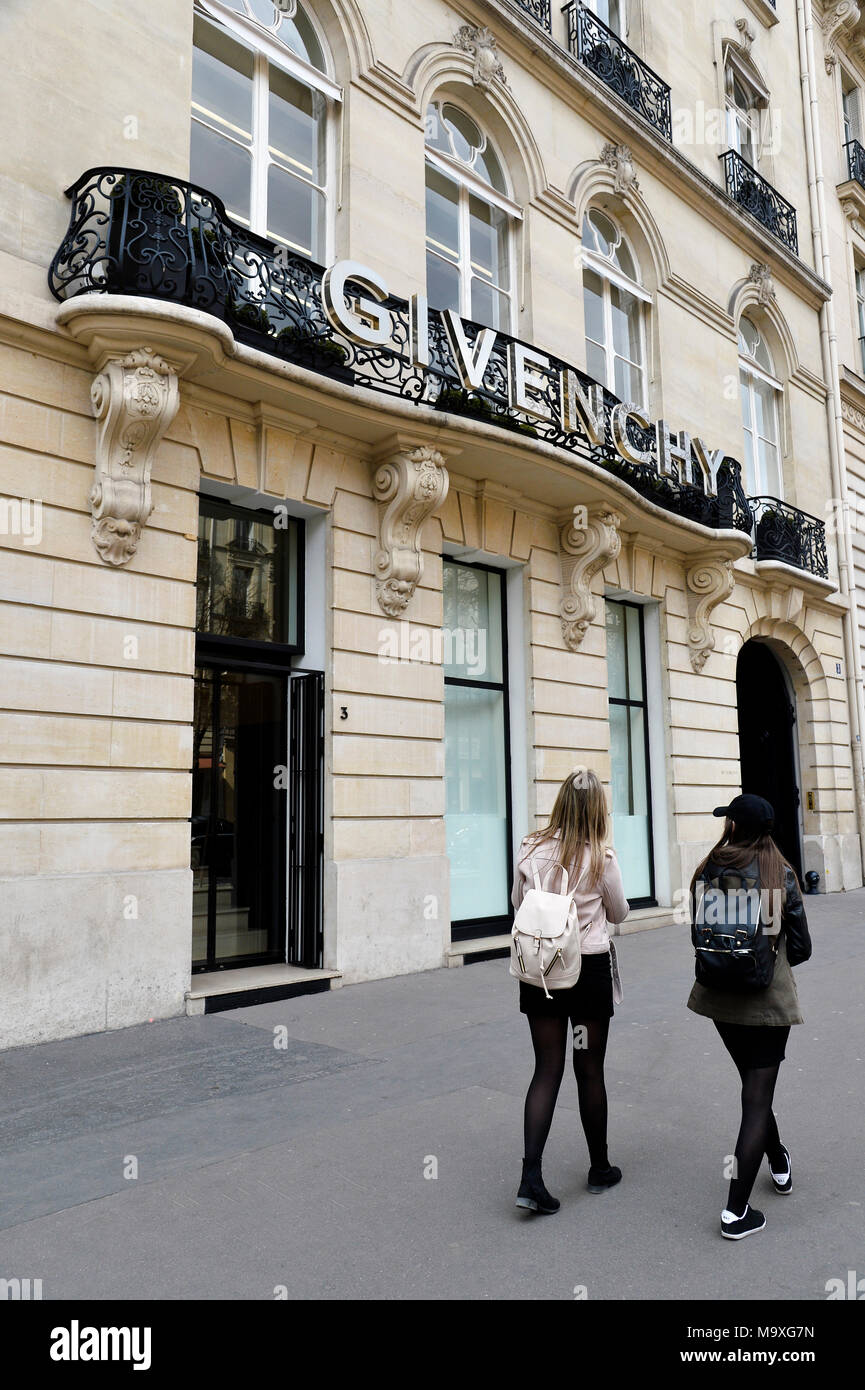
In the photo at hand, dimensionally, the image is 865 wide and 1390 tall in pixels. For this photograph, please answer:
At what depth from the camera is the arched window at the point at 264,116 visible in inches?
369

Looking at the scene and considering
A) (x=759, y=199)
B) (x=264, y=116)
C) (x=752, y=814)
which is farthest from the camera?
(x=759, y=199)

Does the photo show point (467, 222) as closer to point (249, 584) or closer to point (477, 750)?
point (249, 584)

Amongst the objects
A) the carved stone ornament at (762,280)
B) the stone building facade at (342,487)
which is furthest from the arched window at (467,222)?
the carved stone ornament at (762,280)

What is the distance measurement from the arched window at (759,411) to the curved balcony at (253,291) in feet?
21.0

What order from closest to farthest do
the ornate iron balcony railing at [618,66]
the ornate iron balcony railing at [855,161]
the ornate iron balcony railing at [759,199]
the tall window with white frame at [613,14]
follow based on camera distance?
1. the ornate iron balcony railing at [618,66]
2. the tall window with white frame at [613,14]
3. the ornate iron balcony railing at [759,199]
4. the ornate iron balcony railing at [855,161]

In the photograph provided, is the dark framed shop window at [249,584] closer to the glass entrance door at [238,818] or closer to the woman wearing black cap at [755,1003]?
the glass entrance door at [238,818]

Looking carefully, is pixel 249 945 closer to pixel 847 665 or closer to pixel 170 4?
pixel 170 4

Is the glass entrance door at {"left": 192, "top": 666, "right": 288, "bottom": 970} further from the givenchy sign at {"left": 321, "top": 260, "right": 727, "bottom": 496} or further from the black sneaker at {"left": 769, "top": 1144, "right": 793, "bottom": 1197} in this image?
the black sneaker at {"left": 769, "top": 1144, "right": 793, "bottom": 1197}

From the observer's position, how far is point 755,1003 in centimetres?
382

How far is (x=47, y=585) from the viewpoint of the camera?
7.30m

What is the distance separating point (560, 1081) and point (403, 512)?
21.4ft

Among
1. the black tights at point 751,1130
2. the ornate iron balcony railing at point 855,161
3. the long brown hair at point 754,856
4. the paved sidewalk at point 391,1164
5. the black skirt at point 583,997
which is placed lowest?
the paved sidewalk at point 391,1164

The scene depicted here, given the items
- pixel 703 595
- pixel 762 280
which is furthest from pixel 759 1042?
pixel 762 280
